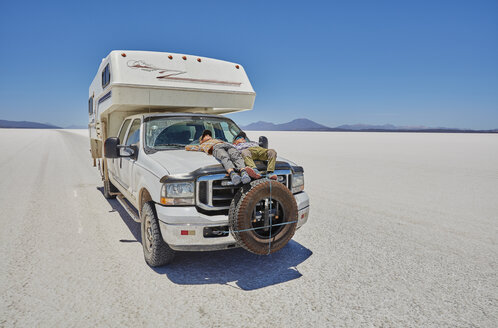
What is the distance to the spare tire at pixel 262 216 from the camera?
3.54 metres

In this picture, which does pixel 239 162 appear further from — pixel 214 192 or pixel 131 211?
pixel 131 211

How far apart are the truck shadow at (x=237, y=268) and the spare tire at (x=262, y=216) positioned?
40 centimetres

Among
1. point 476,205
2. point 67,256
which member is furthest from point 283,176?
point 476,205

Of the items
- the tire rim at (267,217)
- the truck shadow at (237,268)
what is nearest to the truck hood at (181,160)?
the tire rim at (267,217)

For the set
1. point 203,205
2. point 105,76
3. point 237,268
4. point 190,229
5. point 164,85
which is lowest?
point 237,268

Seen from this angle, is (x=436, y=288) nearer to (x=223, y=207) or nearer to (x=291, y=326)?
(x=291, y=326)

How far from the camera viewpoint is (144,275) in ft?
12.8

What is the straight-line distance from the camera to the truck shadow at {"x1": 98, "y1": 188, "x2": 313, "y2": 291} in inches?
150

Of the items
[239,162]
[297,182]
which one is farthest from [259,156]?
[297,182]

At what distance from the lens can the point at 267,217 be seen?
376cm

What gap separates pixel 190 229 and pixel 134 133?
115 inches

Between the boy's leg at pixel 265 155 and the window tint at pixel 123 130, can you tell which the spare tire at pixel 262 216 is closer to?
the boy's leg at pixel 265 155

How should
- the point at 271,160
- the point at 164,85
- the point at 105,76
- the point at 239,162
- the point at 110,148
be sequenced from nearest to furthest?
the point at 239,162 → the point at 271,160 → the point at 110,148 → the point at 164,85 → the point at 105,76

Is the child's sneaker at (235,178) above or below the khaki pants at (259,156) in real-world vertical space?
below
